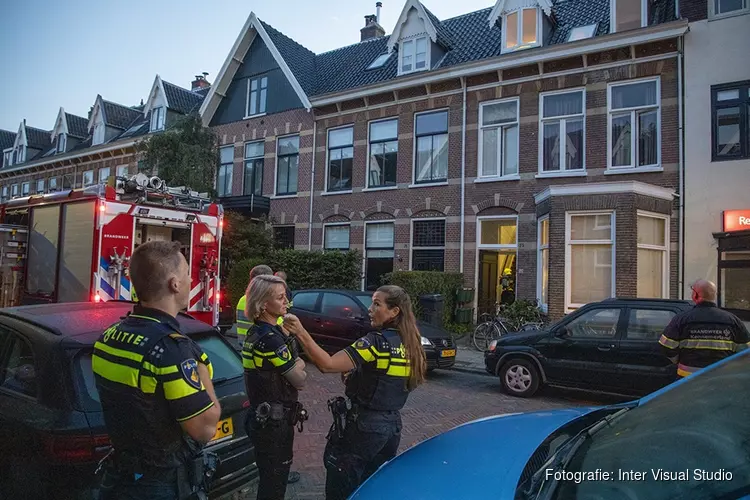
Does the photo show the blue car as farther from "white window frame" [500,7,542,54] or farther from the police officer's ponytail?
"white window frame" [500,7,542,54]

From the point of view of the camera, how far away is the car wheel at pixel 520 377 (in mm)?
7270

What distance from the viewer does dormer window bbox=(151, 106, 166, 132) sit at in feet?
75.8

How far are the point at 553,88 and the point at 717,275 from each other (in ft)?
20.9

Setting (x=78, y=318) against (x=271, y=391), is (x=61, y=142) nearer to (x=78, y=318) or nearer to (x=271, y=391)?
(x=78, y=318)

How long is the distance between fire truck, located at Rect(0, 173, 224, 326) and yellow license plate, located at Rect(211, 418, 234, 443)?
169 inches

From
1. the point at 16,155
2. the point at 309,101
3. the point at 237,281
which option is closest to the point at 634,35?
the point at 309,101

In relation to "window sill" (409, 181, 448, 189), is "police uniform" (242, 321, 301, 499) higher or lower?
lower

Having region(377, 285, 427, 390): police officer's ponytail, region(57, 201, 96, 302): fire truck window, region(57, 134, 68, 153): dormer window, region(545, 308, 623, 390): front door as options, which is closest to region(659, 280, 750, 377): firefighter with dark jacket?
region(545, 308, 623, 390): front door

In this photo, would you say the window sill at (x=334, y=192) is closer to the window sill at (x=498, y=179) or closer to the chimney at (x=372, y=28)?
the window sill at (x=498, y=179)

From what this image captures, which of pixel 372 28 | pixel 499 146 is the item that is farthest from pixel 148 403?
pixel 372 28

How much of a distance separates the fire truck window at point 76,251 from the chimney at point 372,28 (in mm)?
16779

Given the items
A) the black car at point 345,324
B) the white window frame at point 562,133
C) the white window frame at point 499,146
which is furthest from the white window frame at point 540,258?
the black car at point 345,324

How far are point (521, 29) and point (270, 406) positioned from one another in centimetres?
1434

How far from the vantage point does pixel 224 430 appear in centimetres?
323
